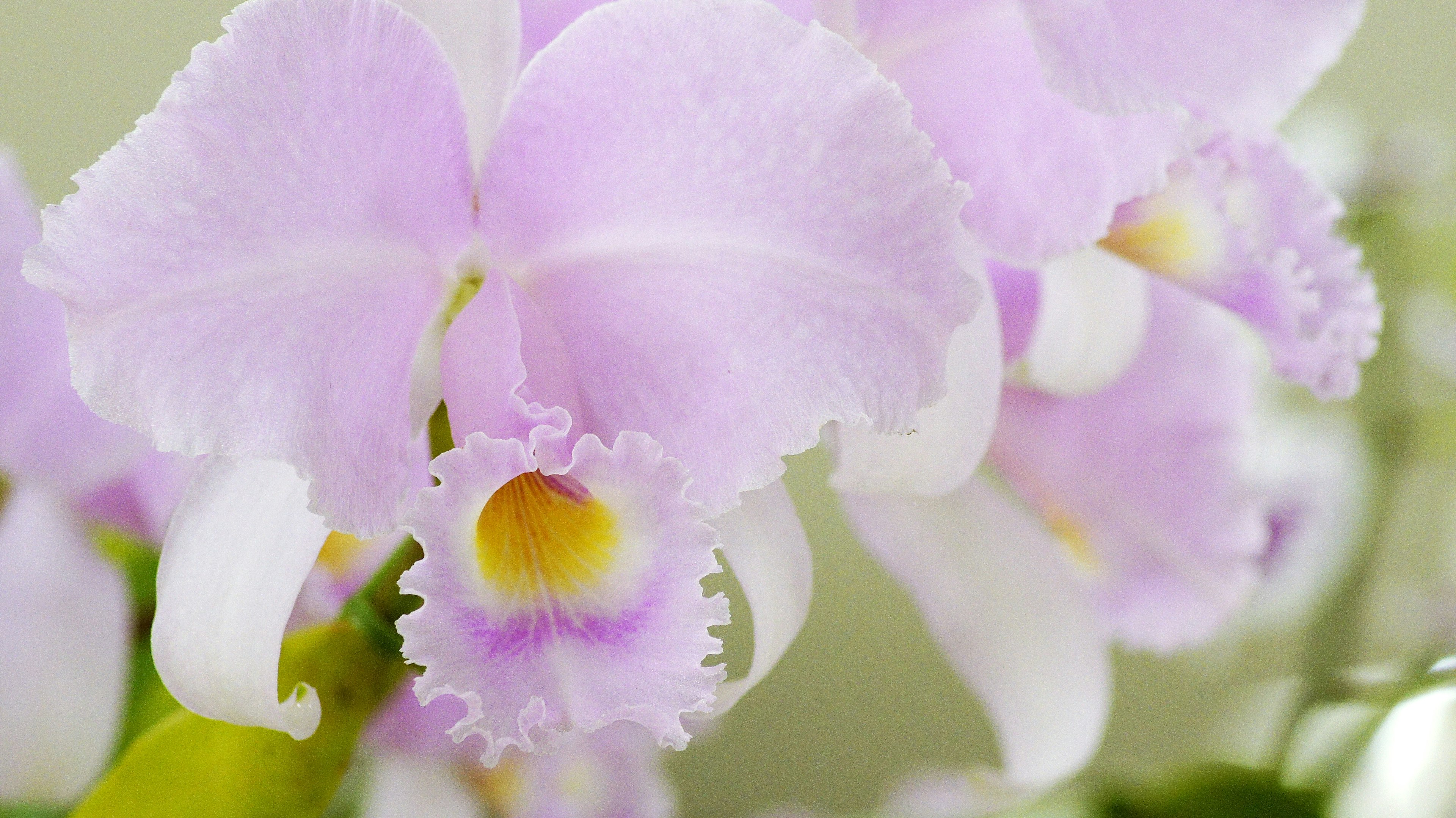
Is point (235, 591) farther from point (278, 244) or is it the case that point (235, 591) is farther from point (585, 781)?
point (585, 781)

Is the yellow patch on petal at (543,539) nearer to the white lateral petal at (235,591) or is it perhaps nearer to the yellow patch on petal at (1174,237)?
the white lateral petal at (235,591)

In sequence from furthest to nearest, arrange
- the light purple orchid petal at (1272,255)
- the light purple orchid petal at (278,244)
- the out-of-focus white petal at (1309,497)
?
the out-of-focus white petal at (1309,497)
the light purple orchid petal at (1272,255)
the light purple orchid petal at (278,244)

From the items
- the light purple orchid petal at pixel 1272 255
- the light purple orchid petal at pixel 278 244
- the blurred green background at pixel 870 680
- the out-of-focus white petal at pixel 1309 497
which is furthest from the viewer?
the blurred green background at pixel 870 680

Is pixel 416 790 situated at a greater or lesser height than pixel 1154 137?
lesser

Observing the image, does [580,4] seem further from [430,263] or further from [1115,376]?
[1115,376]

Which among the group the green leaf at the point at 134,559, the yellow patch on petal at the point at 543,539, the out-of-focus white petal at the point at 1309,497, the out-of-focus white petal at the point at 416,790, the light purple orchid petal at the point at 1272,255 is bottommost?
the out-of-focus white petal at the point at 416,790

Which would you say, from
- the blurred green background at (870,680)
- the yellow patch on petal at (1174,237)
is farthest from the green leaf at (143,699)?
the blurred green background at (870,680)

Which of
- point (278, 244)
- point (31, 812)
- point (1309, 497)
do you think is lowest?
point (31, 812)

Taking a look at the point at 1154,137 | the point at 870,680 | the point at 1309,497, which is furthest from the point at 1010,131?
the point at 870,680
